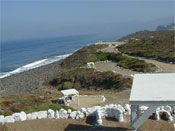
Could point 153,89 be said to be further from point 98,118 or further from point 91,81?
point 91,81

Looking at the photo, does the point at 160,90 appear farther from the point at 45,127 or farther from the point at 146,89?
the point at 45,127

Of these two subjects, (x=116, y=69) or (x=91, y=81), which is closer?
(x=91, y=81)

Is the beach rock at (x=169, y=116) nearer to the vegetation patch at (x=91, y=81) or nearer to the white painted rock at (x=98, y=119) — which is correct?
the white painted rock at (x=98, y=119)

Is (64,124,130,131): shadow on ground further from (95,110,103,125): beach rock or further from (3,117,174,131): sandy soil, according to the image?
(95,110,103,125): beach rock

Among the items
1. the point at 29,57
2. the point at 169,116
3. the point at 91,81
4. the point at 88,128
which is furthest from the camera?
the point at 29,57

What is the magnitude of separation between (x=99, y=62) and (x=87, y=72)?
331 inches

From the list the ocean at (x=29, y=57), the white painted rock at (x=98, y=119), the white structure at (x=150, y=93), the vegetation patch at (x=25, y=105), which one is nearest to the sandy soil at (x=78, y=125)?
the white painted rock at (x=98, y=119)

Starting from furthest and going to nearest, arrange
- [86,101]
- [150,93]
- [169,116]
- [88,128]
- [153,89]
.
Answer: [86,101] → [169,116] → [88,128] → [153,89] → [150,93]

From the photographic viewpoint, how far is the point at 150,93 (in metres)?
8.46

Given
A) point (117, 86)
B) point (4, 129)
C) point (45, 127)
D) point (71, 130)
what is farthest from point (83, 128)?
point (117, 86)

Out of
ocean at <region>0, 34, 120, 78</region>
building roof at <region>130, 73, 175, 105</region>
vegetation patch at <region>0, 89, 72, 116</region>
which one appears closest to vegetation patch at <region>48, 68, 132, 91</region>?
vegetation patch at <region>0, 89, 72, 116</region>

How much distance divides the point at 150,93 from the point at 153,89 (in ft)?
1.04

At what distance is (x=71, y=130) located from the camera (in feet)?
34.1

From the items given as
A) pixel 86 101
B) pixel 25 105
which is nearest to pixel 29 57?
pixel 86 101
